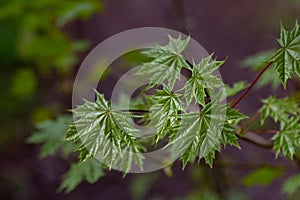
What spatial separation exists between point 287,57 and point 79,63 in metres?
2.30

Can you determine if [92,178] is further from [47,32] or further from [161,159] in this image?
[47,32]

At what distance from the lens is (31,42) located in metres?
2.64

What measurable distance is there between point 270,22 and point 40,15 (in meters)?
2.52

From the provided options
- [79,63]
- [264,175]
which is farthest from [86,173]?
[79,63]

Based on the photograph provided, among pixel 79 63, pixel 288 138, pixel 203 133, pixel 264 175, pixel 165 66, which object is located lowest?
pixel 264 175

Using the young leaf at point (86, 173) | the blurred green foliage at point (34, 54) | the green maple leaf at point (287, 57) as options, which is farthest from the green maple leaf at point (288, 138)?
the blurred green foliage at point (34, 54)

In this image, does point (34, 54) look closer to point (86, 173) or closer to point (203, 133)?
point (86, 173)

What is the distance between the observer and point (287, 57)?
88 centimetres

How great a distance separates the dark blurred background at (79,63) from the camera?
2.38m

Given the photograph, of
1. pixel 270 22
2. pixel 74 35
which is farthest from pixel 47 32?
pixel 270 22

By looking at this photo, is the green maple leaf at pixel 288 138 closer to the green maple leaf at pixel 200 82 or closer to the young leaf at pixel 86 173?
the green maple leaf at pixel 200 82

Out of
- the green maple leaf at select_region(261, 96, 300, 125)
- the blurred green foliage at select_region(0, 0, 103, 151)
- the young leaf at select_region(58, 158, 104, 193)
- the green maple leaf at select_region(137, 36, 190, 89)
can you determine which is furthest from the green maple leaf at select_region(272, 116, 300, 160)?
the blurred green foliage at select_region(0, 0, 103, 151)

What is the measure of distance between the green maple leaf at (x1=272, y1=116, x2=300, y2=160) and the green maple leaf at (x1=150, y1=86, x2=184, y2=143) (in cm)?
33

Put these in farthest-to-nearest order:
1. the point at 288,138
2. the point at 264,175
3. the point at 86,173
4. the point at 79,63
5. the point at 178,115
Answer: the point at 79,63, the point at 264,175, the point at 86,173, the point at 288,138, the point at 178,115
